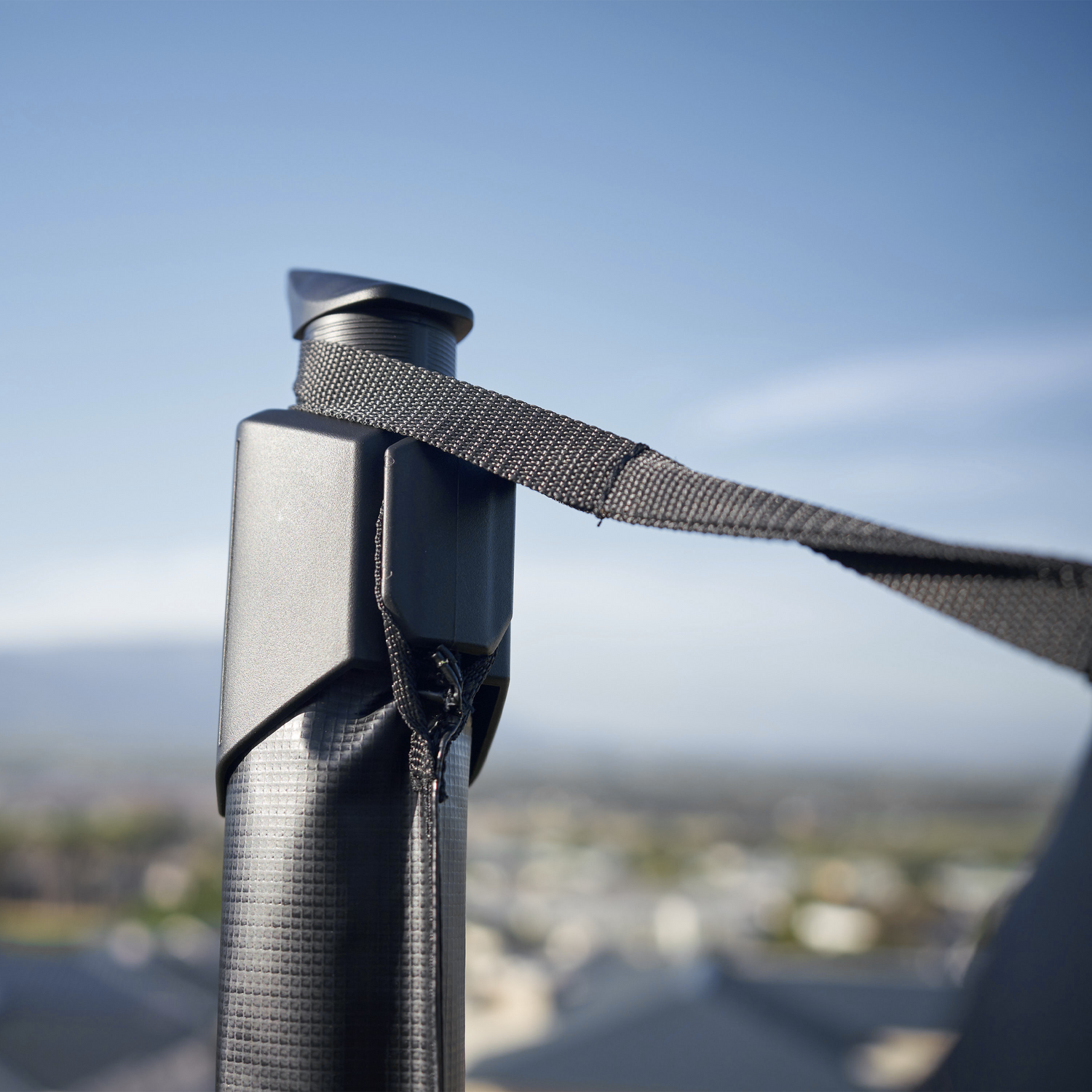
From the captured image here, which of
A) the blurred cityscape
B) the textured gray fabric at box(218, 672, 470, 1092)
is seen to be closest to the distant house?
the blurred cityscape

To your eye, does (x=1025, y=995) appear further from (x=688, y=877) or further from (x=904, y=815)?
(x=904, y=815)

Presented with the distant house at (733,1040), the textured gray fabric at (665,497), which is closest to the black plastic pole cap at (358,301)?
the textured gray fabric at (665,497)

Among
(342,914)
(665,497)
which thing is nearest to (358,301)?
(665,497)

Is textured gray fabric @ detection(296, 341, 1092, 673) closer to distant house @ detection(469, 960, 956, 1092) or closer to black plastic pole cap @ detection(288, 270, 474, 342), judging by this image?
black plastic pole cap @ detection(288, 270, 474, 342)

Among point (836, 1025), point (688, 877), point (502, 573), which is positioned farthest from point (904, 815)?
point (502, 573)

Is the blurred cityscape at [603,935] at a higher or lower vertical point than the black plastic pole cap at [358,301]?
lower

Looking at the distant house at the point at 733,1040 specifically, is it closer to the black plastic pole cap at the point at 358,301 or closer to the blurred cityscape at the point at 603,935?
the blurred cityscape at the point at 603,935

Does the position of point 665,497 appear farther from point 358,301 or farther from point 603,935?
point 603,935
